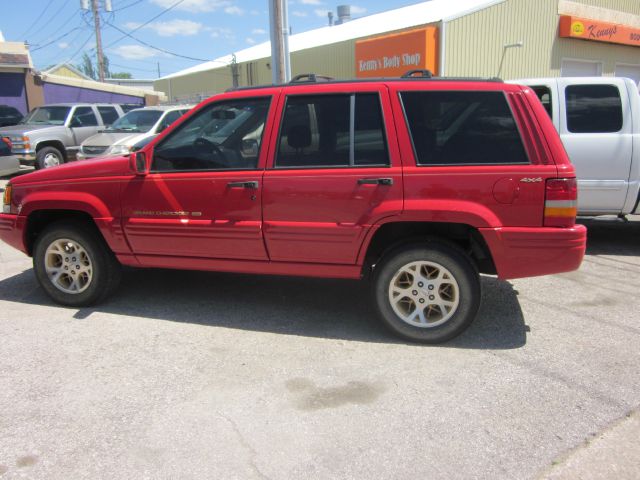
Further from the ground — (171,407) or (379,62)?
(379,62)

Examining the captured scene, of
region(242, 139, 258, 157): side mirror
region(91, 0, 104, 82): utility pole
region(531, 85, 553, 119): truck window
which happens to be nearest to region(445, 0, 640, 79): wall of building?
region(531, 85, 553, 119): truck window

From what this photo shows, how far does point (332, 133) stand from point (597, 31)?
20917mm

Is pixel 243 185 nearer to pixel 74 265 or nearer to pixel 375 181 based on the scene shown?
pixel 375 181

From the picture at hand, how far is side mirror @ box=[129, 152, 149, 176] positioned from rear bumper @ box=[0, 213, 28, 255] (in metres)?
1.22

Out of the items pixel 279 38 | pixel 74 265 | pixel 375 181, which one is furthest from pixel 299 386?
pixel 279 38

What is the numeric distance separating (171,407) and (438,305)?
1989 millimetres

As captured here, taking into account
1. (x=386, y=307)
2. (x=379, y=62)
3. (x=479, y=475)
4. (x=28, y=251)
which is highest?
(x=379, y=62)

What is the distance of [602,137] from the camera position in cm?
616

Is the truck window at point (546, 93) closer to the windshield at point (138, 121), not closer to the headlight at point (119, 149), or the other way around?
the headlight at point (119, 149)

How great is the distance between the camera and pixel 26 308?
477 cm

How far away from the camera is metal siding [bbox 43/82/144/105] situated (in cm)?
2450

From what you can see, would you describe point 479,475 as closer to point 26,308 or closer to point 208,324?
point 208,324

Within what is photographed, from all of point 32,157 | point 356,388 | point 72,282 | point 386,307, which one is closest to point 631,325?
point 386,307

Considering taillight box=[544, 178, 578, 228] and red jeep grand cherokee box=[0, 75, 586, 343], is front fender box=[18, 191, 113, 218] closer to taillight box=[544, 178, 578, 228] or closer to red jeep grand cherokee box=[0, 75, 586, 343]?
red jeep grand cherokee box=[0, 75, 586, 343]
